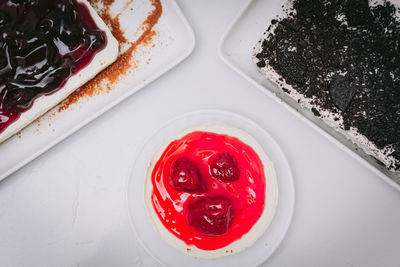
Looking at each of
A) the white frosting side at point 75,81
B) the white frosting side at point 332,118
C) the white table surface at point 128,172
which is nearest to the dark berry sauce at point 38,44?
the white frosting side at point 75,81

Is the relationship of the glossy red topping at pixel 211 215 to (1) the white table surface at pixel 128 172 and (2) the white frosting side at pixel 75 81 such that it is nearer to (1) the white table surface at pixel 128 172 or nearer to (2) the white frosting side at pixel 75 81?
(1) the white table surface at pixel 128 172

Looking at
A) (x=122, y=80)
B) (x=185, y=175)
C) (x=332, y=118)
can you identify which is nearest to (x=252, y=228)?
(x=185, y=175)

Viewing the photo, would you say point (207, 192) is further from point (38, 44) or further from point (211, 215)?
point (38, 44)

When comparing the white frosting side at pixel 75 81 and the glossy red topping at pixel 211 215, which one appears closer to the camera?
the glossy red topping at pixel 211 215

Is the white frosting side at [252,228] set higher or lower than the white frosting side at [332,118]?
lower
